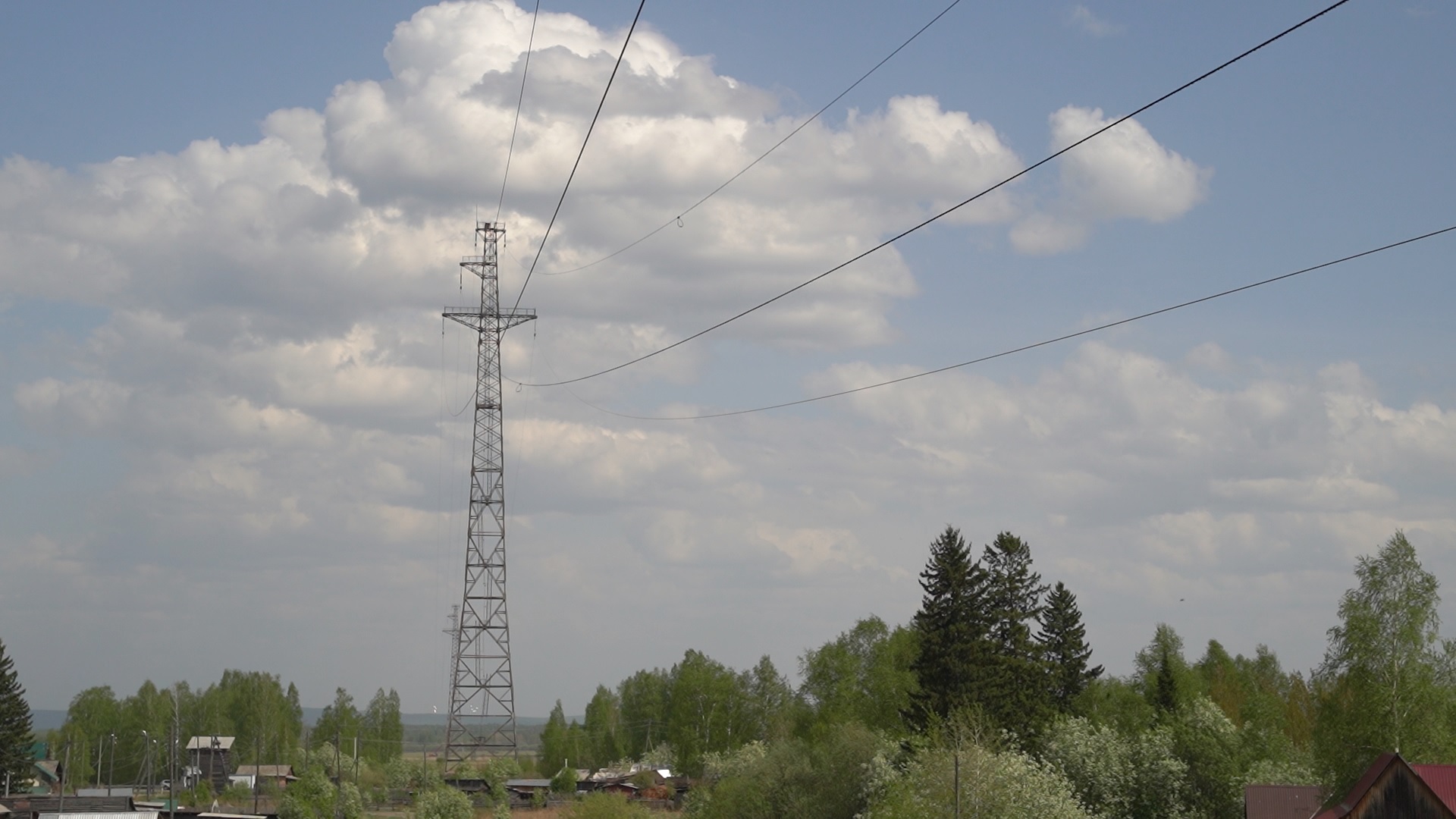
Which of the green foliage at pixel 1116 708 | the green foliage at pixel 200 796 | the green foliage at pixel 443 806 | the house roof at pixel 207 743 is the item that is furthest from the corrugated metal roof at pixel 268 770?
the green foliage at pixel 1116 708

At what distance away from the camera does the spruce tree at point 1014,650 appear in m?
68.2

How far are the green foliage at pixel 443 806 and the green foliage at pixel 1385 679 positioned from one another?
44447 millimetres

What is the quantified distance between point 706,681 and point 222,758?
192ft

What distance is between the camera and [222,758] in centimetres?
15350

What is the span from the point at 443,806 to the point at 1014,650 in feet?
110

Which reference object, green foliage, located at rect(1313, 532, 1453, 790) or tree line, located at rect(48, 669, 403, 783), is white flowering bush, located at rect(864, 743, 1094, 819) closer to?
green foliage, located at rect(1313, 532, 1453, 790)

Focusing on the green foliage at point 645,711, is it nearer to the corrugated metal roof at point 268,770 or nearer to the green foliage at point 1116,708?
the corrugated metal roof at point 268,770

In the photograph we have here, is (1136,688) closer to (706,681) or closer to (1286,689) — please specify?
(1286,689)

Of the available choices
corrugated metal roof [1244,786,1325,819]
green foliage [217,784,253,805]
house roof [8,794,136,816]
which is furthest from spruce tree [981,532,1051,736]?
green foliage [217,784,253,805]

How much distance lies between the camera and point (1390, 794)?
4391cm

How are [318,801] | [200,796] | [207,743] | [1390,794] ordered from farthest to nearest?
[207,743] < [200,796] < [318,801] < [1390,794]

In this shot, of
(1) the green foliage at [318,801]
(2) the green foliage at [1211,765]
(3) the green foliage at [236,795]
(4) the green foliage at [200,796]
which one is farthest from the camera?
(3) the green foliage at [236,795]

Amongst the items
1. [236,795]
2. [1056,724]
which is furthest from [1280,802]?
[236,795]

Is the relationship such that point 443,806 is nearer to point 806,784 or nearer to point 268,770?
point 806,784
